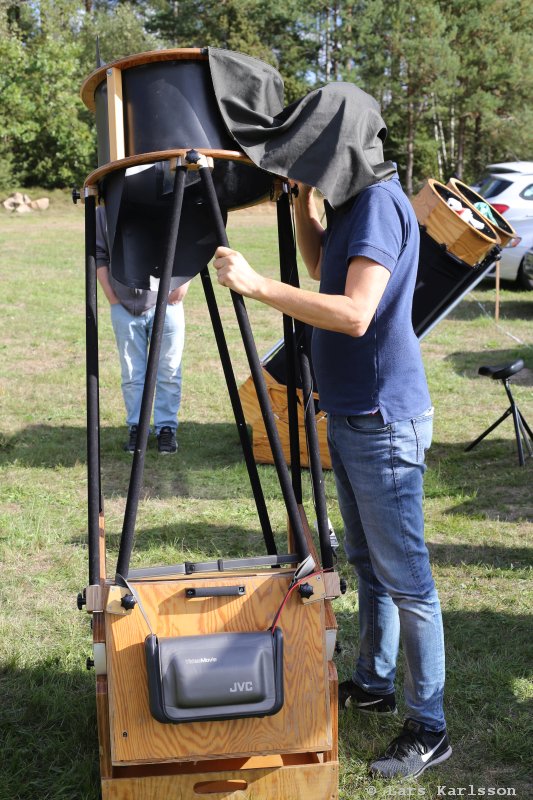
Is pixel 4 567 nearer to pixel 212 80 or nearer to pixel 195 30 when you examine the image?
pixel 212 80

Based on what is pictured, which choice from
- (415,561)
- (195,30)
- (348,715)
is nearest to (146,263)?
(415,561)

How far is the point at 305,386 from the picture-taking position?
2.69 m

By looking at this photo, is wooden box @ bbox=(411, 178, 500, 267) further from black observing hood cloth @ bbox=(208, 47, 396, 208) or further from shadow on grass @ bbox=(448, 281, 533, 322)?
shadow on grass @ bbox=(448, 281, 533, 322)

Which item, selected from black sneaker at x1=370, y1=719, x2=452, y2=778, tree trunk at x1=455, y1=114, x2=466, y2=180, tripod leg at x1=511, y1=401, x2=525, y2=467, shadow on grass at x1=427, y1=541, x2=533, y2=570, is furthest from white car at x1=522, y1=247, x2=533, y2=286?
tree trunk at x1=455, y1=114, x2=466, y2=180

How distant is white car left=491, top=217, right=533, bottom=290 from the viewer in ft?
42.4

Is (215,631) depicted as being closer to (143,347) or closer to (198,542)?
(198,542)

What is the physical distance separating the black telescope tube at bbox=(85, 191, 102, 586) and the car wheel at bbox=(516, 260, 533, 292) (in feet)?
37.4

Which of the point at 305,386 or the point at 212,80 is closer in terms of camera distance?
the point at 212,80

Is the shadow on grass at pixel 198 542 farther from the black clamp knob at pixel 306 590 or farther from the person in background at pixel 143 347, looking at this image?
the black clamp knob at pixel 306 590

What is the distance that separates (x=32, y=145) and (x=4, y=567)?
30264 millimetres

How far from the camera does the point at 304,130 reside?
2305 millimetres

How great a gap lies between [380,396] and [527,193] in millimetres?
11819

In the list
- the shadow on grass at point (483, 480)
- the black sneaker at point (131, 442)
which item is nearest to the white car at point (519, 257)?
the shadow on grass at point (483, 480)

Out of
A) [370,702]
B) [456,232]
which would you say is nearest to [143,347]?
[456,232]
